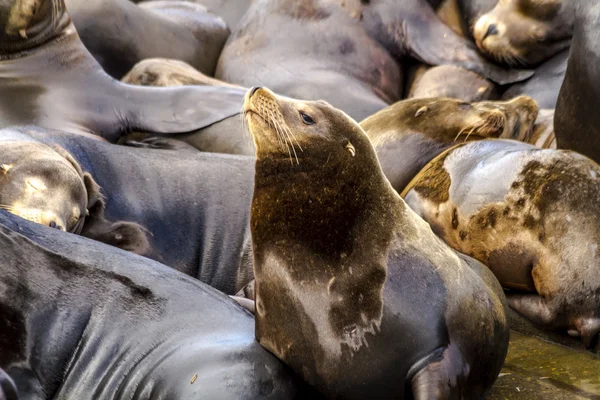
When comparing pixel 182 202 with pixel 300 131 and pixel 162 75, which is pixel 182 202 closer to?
pixel 300 131

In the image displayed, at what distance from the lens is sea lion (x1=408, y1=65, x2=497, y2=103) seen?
7.48 m

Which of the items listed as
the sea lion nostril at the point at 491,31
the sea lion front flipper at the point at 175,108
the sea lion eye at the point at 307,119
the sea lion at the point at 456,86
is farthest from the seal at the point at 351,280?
→ the sea lion nostril at the point at 491,31

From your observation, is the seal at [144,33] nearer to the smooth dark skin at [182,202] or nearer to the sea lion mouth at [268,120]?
the smooth dark skin at [182,202]

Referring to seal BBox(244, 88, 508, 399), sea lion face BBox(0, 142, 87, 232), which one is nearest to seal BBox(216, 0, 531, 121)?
sea lion face BBox(0, 142, 87, 232)

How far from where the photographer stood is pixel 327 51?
7680 millimetres

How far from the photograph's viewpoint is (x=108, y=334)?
344 centimetres

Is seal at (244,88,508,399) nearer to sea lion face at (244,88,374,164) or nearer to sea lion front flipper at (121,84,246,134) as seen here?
sea lion face at (244,88,374,164)

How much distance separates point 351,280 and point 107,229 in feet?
5.27

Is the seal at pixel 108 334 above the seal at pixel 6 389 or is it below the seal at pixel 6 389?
below

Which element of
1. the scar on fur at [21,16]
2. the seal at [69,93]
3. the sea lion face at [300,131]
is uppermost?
the sea lion face at [300,131]

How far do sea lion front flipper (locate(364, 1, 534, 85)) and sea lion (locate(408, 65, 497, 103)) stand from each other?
5.5 inches

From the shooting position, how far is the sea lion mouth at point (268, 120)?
3.71 meters

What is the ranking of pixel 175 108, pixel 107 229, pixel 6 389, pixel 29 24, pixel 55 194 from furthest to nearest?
pixel 29 24
pixel 175 108
pixel 107 229
pixel 55 194
pixel 6 389

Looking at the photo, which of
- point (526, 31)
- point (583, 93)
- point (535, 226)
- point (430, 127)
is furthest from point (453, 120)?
point (535, 226)
